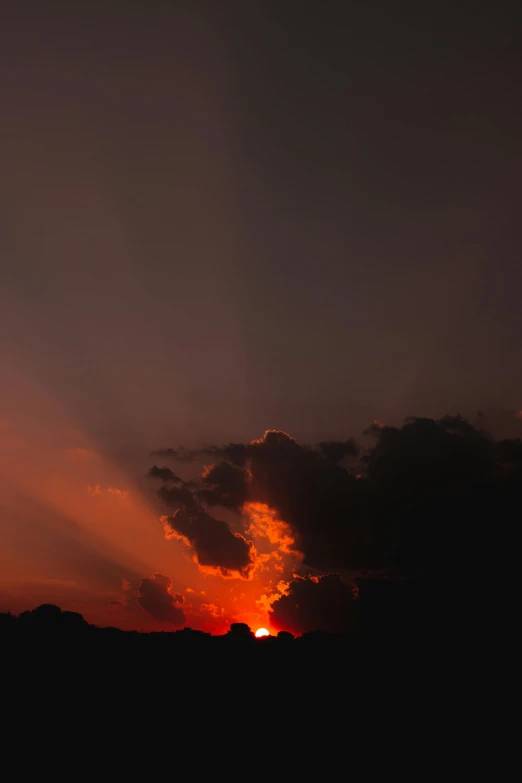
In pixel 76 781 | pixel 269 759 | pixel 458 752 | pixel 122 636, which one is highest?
pixel 122 636

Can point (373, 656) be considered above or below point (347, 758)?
above

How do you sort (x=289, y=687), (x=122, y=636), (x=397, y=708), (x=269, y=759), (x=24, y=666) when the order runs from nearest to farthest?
1. (x=269, y=759)
2. (x=24, y=666)
3. (x=397, y=708)
4. (x=289, y=687)
5. (x=122, y=636)

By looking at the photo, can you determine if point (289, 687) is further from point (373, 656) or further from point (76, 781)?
point (76, 781)

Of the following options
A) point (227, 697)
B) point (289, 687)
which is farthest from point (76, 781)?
point (289, 687)

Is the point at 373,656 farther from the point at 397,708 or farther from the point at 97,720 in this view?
the point at 97,720

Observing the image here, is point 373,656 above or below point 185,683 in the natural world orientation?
above

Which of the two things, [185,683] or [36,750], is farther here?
[185,683]

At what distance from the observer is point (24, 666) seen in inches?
5920

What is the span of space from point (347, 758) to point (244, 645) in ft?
234

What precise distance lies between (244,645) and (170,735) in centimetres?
6833

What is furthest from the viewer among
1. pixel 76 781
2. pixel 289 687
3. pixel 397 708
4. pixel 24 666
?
pixel 289 687

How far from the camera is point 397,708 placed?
161 metres

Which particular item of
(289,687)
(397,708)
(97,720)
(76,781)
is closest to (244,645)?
(289,687)

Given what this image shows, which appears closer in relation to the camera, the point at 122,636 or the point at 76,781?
the point at 76,781
